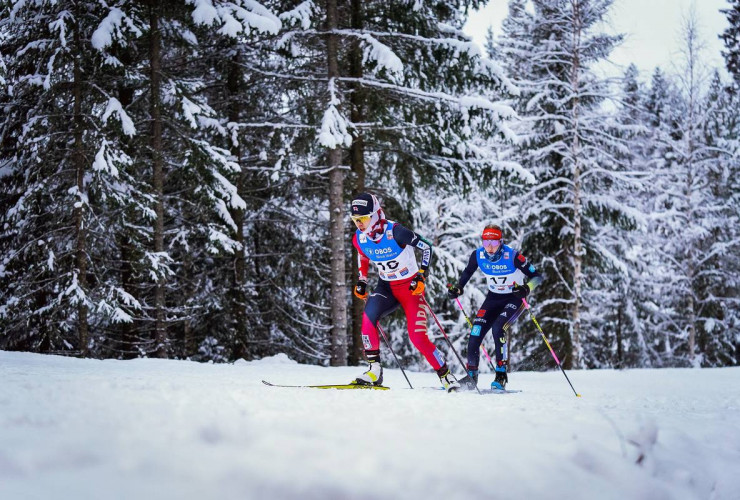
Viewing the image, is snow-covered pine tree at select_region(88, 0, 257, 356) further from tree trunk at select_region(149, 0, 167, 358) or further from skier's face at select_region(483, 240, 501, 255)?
skier's face at select_region(483, 240, 501, 255)

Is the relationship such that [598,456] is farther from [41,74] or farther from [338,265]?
[41,74]

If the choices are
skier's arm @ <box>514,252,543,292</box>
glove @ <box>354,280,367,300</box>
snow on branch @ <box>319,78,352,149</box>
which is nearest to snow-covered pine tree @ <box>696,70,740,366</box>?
snow on branch @ <box>319,78,352,149</box>

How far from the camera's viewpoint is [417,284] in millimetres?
6535

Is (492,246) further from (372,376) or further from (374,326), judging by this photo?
(372,376)

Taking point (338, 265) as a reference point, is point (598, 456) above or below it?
below

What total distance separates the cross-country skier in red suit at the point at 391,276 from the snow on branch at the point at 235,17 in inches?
189

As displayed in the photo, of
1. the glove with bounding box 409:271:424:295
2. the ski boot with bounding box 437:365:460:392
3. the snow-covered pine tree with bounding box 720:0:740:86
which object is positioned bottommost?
the ski boot with bounding box 437:365:460:392

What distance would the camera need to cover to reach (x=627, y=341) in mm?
24359

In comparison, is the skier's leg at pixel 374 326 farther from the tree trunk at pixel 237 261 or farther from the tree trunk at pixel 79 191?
the tree trunk at pixel 237 261

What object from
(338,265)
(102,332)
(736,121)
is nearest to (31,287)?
(102,332)

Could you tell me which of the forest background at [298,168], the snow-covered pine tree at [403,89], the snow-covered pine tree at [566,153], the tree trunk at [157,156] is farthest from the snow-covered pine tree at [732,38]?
the tree trunk at [157,156]

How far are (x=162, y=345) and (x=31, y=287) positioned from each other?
2695 mm

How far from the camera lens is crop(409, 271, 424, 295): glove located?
6.51 m

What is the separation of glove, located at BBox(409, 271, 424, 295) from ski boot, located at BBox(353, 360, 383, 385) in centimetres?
102
